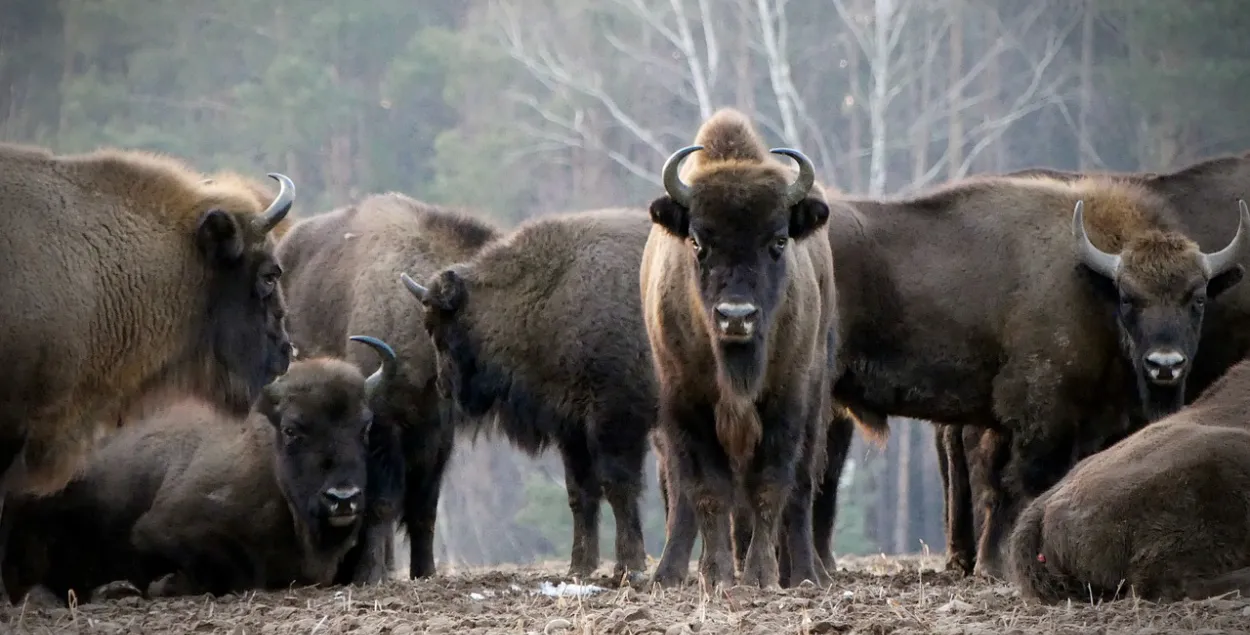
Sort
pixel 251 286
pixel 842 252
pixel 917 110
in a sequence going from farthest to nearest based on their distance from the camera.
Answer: pixel 917 110
pixel 842 252
pixel 251 286

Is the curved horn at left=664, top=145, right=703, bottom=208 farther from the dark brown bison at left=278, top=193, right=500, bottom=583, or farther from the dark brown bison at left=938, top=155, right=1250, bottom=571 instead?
the dark brown bison at left=938, top=155, right=1250, bottom=571

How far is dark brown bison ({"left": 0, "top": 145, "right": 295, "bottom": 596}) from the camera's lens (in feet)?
25.6

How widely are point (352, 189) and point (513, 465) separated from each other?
19.0ft

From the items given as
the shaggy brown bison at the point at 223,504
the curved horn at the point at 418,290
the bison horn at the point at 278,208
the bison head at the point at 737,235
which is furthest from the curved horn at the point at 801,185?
the curved horn at the point at 418,290

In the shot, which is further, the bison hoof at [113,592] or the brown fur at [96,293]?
the bison hoof at [113,592]

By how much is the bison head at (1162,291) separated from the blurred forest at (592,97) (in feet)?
54.4

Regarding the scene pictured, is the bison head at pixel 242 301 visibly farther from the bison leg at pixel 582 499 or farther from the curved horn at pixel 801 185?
the curved horn at pixel 801 185

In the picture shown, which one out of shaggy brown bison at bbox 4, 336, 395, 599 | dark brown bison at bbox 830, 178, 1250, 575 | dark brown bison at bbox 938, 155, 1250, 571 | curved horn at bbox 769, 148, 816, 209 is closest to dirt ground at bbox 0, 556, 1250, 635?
shaggy brown bison at bbox 4, 336, 395, 599

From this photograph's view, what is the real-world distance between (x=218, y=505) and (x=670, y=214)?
3230 mm

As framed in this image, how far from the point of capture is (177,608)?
785cm

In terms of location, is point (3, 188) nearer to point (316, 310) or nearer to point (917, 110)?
point (316, 310)

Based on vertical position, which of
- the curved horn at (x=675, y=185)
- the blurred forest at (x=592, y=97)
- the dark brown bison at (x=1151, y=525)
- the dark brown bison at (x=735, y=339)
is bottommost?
the dark brown bison at (x=1151, y=525)

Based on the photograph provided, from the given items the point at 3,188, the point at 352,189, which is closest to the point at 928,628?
the point at 3,188

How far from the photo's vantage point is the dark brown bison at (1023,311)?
30.6 feet
